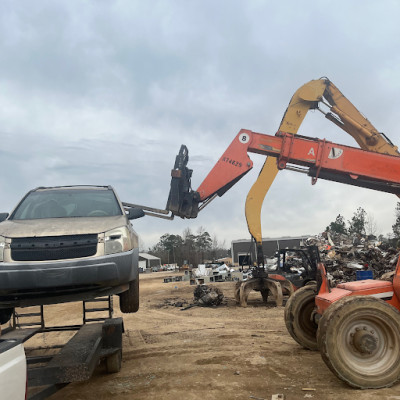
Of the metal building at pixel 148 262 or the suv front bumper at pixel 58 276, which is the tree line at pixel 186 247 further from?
the suv front bumper at pixel 58 276

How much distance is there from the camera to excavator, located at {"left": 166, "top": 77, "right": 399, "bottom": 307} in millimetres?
11055

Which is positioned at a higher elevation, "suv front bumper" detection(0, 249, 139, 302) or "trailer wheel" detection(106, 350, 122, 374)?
"suv front bumper" detection(0, 249, 139, 302)

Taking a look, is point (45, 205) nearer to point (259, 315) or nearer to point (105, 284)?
point (105, 284)

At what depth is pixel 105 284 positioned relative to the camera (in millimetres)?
4211

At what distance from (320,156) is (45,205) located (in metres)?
7.89

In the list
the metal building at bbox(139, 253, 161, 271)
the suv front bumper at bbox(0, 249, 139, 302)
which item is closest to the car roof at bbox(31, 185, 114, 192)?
the suv front bumper at bbox(0, 249, 139, 302)

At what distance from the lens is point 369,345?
4949mm

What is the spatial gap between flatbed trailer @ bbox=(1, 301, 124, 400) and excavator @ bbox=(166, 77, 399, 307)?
5050mm

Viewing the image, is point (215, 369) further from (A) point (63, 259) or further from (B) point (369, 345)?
(A) point (63, 259)

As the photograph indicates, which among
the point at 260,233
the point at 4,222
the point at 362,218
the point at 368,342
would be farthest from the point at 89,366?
the point at 362,218

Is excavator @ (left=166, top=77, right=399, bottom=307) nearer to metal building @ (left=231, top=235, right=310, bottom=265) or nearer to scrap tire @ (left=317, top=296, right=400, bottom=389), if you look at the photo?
scrap tire @ (left=317, top=296, right=400, bottom=389)

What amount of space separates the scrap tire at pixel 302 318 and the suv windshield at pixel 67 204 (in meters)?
3.76

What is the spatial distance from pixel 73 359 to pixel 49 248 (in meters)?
1.50

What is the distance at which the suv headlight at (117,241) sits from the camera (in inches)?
170
